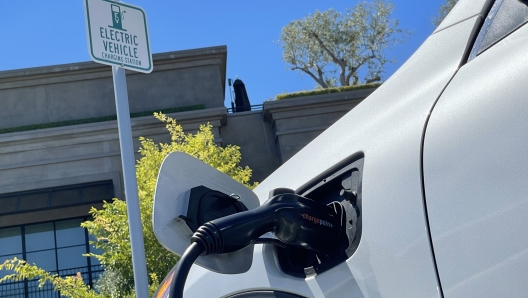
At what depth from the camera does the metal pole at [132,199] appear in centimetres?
243

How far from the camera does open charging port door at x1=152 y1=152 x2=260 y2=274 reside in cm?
172

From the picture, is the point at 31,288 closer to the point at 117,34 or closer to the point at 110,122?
the point at 110,122

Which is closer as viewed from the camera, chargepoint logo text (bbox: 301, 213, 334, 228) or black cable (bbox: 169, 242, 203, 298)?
black cable (bbox: 169, 242, 203, 298)

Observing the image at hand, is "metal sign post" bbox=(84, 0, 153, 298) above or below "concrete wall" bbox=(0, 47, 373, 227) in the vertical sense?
below

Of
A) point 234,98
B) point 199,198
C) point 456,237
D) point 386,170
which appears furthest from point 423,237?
point 234,98

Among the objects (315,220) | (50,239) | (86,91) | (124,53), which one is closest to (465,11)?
(315,220)

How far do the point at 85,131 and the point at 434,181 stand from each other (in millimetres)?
16256

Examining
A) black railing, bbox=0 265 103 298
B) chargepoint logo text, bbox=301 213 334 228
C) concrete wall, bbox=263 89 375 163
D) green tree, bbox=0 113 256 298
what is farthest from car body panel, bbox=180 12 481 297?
black railing, bbox=0 265 103 298

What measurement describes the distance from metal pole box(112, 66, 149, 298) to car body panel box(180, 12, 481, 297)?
701mm

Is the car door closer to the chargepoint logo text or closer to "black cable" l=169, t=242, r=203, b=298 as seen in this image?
the chargepoint logo text

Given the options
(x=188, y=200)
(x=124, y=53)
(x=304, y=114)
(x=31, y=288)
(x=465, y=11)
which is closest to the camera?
(x=465, y=11)

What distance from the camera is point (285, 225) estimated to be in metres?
1.62

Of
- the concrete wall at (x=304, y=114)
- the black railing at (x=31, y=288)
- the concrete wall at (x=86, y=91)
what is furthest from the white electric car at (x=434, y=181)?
the concrete wall at (x=86, y=91)

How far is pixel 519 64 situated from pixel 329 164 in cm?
63
